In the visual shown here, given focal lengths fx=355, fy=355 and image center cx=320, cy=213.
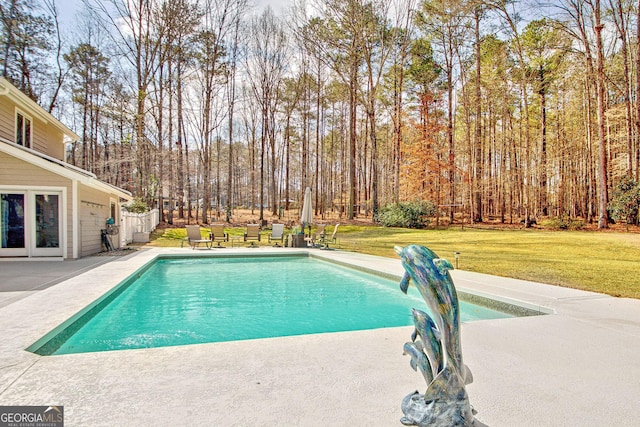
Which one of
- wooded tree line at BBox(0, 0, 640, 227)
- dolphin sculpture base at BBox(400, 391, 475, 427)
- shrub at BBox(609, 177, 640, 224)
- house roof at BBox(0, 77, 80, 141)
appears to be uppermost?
wooded tree line at BBox(0, 0, 640, 227)

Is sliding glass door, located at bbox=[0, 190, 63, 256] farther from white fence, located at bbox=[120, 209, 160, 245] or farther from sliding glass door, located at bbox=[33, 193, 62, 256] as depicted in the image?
white fence, located at bbox=[120, 209, 160, 245]

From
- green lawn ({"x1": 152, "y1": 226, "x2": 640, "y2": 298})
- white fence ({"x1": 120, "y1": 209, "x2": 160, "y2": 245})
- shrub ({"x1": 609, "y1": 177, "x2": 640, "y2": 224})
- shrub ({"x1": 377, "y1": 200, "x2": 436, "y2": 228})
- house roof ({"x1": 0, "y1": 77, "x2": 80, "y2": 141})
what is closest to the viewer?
green lawn ({"x1": 152, "y1": 226, "x2": 640, "y2": 298})

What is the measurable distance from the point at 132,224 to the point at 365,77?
53.4 ft

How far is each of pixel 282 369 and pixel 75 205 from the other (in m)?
9.36

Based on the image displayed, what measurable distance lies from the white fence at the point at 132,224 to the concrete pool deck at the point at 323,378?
1052cm

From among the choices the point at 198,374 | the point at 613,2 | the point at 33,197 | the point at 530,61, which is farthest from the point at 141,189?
the point at 613,2

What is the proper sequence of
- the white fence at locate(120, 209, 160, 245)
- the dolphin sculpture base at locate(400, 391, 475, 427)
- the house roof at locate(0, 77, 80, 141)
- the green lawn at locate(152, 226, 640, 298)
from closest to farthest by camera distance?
the dolphin sculpture base at locate(400, 391, 475, 427) < the green lawn at locate(152, 226, 640, 298) < the house roof at locate(0, 77, 80, 141) < the white fence at locate(120, 209, 160, 245)

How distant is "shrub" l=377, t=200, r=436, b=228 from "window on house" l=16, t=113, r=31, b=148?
16.1m

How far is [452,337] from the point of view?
188cm

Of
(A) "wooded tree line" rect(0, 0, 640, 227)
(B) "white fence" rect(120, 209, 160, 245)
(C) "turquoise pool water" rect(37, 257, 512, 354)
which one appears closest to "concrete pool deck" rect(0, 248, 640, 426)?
(C) "turquoise pool water" rect(37, 257, 512, 354)

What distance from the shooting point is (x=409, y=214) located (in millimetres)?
19500

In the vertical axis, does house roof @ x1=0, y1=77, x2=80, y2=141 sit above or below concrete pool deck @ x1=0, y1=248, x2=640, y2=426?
above

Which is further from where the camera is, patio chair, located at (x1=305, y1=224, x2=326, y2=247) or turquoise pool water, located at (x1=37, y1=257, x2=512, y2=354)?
patio chair, located at (x1=305, y1=224, x2=326, y2=247)

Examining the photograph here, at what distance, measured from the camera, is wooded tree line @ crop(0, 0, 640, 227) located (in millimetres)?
18062
